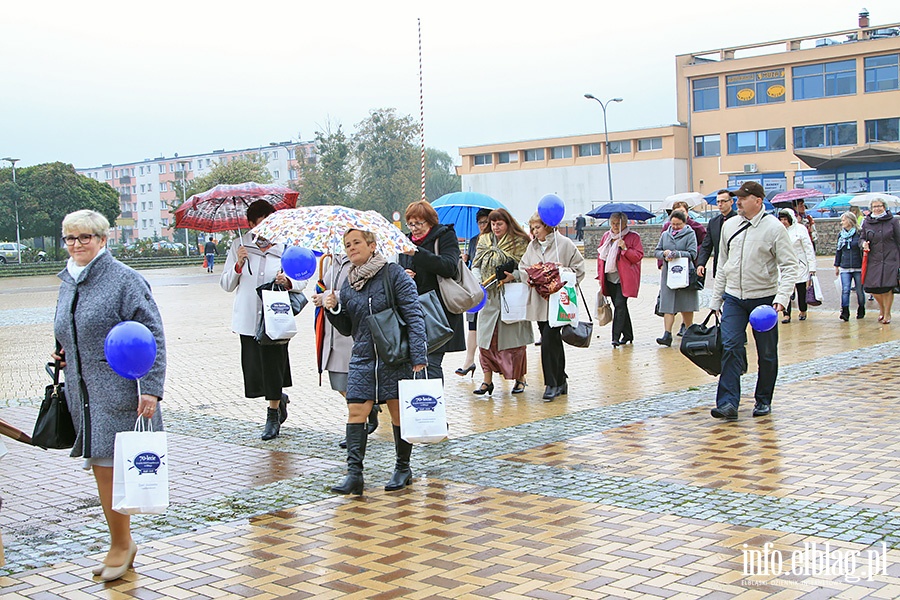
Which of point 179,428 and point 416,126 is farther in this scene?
point 416,126

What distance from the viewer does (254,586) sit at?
4.70 meters

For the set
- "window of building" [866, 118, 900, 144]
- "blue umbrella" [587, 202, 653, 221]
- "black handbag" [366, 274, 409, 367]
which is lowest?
"black handbag" [366, 274, 409, 367]

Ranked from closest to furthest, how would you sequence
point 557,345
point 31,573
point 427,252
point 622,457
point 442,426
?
1. point 31,573
2. point 442,426
3. point 622,457
4. point 427,252
5. point 557,345

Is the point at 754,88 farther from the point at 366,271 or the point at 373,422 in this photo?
the point at 366,271

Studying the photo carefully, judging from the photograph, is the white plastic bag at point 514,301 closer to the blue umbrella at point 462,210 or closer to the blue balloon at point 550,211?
the blue balloon at point 550,211

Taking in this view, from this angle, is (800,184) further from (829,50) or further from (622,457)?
(622,457)

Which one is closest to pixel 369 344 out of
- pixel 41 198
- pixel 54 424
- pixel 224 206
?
pixel 54 424

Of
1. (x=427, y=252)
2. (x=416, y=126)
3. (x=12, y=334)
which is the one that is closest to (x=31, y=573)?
(x=427, y=252)

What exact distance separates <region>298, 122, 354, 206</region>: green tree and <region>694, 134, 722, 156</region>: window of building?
24.9m

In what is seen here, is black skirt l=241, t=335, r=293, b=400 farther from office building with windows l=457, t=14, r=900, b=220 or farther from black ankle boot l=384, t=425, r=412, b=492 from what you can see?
office building with windows l=457, t=14, r=900, b=220

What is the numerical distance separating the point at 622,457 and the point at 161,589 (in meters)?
3.45

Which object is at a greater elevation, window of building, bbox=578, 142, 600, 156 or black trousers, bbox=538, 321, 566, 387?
window of building, bbox=578, 142, 600, 156

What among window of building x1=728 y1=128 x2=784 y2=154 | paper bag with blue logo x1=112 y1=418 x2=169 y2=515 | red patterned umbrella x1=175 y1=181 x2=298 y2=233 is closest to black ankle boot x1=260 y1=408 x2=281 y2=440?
red patterned umbrella x1=175 y1=181 x2=298 y2=233

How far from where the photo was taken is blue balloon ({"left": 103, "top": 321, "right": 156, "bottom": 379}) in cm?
462
